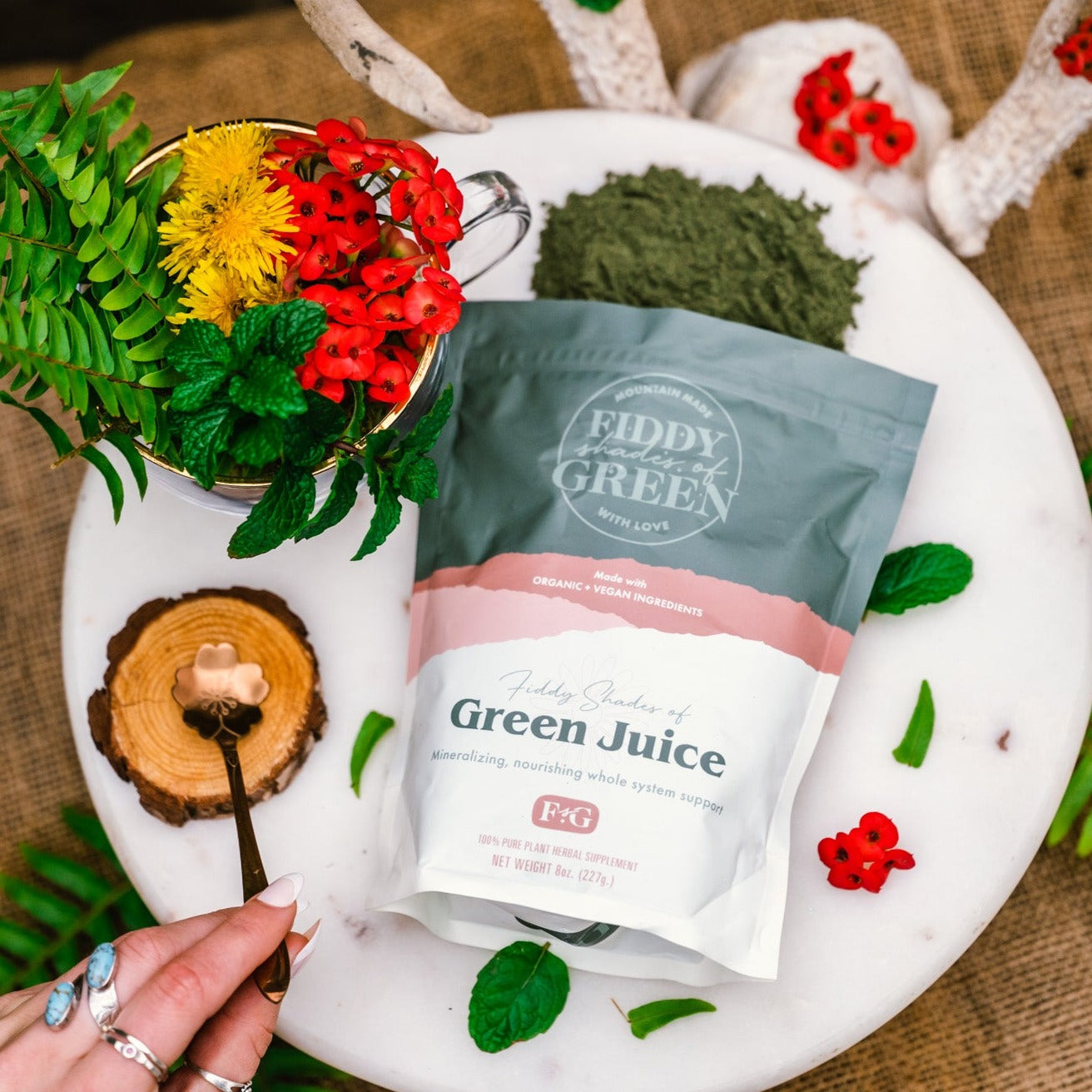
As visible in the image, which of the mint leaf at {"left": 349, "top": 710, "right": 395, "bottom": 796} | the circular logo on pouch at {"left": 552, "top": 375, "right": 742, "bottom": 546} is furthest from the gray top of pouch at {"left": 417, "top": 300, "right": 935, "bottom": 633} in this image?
the mint leaf at {"left": 349, "top": 710, "right": 395, "bottom": 796}

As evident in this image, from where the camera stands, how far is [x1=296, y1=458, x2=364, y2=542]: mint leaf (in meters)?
0.56

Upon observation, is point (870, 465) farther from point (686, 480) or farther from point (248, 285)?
point (248, 285)

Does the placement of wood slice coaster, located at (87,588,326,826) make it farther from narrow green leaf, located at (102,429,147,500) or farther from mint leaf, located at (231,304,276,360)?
mint leaf, located at (231,304,276,360)

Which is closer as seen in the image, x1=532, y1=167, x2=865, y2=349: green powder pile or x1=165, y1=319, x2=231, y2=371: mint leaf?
x1=165, y1=319, x2=231, y2=371: mint leaf

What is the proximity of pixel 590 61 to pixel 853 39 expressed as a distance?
0.38m

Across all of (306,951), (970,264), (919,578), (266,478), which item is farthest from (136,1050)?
(970,264)

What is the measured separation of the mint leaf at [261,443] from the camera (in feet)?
1.77

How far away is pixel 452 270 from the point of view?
79cm

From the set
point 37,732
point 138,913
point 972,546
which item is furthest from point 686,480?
point 37,732

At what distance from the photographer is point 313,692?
2.63 ft

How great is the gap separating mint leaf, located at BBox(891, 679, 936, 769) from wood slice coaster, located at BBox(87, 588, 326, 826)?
0.46 meters

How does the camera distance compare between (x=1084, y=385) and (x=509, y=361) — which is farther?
(x=1084, y=385)

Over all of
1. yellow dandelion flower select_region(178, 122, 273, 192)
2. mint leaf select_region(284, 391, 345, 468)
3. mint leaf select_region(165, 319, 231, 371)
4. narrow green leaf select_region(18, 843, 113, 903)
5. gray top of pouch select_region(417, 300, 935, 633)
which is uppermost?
yellow dandelion flower select_region(178, 122, 273, 192)

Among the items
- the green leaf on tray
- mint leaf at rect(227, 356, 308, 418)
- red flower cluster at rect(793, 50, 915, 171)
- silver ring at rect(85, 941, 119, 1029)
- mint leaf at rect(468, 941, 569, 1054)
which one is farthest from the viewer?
red flower cluster at rect(793, 50, 915, 171)
